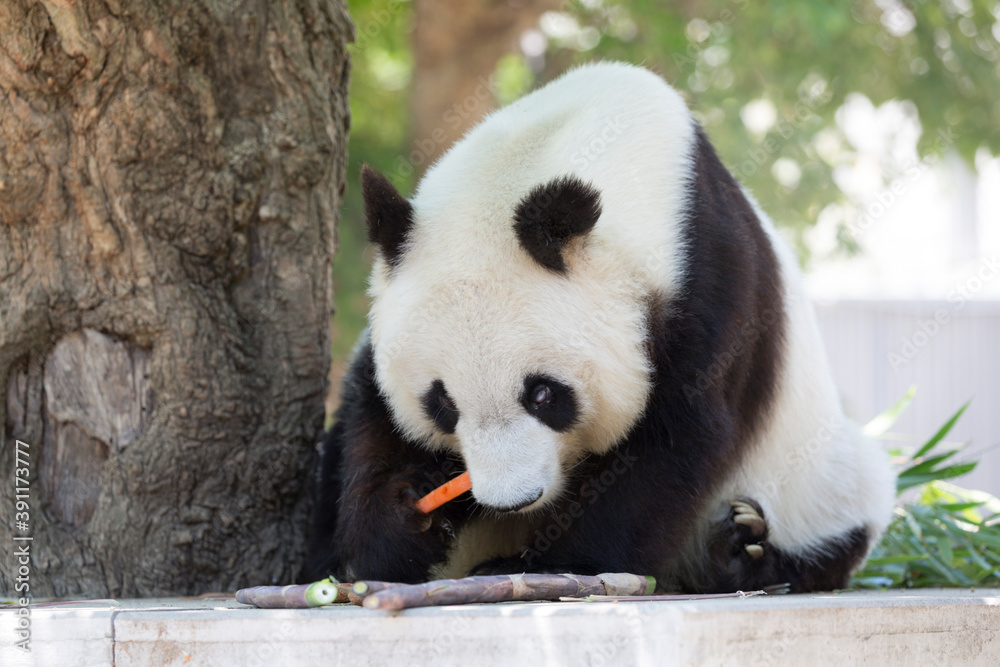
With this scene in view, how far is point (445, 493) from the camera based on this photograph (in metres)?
3.25

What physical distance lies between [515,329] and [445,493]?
0.69 metres

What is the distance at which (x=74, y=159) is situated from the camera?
11.2 feet

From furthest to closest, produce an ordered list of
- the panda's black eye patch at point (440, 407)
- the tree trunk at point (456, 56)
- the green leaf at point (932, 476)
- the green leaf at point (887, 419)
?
the tree trunk at point (456, 56)
the green leaf at point (887, 419)
the green leaf at point (932, 476)
the panda's black eye patch at point (440, 407)

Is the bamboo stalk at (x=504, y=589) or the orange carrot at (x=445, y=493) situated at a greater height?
the bamboo stalk at (x=504, y=589)

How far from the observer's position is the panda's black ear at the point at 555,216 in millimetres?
2828

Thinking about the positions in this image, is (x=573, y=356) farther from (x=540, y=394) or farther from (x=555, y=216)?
(x=555, y=216)

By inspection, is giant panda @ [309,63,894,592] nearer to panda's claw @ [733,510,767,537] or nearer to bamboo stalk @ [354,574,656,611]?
panda's claw @ [733,510,767,537]

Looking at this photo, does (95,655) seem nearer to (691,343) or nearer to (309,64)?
(691,343)

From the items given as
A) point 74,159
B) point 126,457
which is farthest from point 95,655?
point 74,159

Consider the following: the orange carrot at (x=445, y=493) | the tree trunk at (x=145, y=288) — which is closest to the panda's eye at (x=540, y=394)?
the orange carrot at (x=445, y=493)

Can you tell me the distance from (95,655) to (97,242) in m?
1.61

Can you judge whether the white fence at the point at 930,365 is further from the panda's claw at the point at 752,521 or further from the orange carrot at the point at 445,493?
the orange carrot at the point at 445,493

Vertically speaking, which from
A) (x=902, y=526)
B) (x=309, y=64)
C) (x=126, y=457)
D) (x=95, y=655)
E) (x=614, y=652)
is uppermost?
(x=309, y=64)

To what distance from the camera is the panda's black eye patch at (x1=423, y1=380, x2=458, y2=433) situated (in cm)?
306
